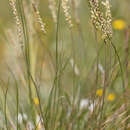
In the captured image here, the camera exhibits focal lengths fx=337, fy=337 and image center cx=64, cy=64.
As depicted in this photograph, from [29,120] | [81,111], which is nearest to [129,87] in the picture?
[81,111]

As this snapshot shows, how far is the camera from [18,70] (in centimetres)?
201

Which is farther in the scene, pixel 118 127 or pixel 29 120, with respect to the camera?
pixel 29 120

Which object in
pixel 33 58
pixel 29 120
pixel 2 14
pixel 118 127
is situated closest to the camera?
pixel 118 127

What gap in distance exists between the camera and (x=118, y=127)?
1300mm

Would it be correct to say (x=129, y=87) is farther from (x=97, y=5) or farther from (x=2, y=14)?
(x=2, y=14)

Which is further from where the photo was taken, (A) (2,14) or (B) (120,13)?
(A) (2,14)

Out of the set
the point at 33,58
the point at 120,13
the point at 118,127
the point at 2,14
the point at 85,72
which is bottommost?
the point at 118,127

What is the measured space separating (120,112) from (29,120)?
1.50 feet

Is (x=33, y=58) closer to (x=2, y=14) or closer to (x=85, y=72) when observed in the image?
(x=85, y=72)

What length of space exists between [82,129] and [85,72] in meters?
0.48

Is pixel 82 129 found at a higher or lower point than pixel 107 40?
lower

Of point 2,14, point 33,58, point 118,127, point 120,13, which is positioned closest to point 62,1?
point 118,127

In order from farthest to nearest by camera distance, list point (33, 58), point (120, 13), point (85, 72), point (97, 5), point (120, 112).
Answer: point (120, 13)
point (33, 58)
point (85, 72)
point (120, 112)
point (97, 5)

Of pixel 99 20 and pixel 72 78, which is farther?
pixel 72 78
